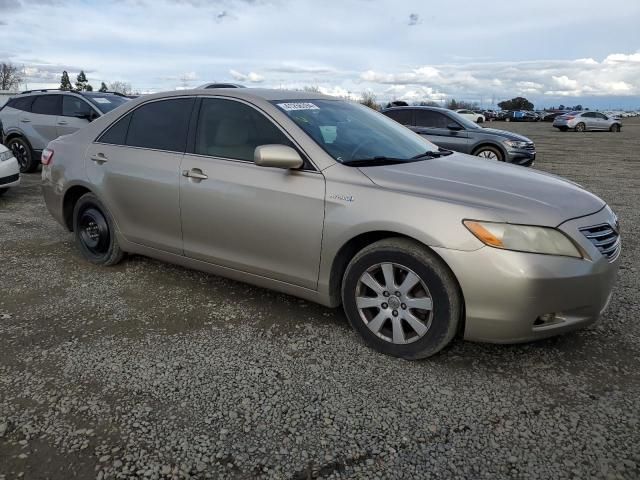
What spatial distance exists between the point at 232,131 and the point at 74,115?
7516mm

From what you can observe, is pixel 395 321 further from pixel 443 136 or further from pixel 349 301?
pixel 443 136

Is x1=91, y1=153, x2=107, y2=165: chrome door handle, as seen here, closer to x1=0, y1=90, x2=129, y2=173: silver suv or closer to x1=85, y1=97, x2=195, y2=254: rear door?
x1=85, y1=97, x2=195, y2=254: rear door

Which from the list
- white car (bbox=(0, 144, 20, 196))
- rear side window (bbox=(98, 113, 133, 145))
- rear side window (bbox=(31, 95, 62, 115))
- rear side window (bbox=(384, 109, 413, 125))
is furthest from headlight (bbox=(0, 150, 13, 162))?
Result: rear side window (bbox=(384, 109, 413, 125))

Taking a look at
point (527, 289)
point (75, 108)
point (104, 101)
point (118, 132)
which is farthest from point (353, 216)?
point (75, 108)

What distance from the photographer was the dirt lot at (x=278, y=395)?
2283mm

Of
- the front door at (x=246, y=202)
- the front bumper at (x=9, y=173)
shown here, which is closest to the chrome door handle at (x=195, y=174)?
the front door at (x=246, y=202)

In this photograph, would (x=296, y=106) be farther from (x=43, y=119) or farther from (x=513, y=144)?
(x=43, y=119)

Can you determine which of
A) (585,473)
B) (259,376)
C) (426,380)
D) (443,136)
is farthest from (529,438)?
(443,136)

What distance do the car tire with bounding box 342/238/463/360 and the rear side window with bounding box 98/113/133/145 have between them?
245 centimetres

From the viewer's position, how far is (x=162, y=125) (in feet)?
13.8

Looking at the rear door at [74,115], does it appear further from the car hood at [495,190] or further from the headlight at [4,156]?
the car hood at [495,190]

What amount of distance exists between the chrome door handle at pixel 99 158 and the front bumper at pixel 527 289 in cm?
306

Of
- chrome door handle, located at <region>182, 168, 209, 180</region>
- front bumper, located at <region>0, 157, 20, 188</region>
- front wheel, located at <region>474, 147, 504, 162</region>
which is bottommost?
front bumper, located at <region>0, 157, 20, 188</region>

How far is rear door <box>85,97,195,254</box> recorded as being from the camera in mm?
4031
